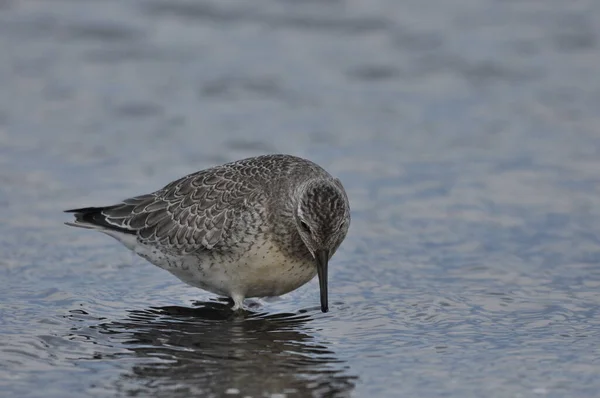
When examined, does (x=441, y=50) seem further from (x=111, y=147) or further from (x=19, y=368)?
(x=19, y=368)

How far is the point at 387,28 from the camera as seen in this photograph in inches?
719

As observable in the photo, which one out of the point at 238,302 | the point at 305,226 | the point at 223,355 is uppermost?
the point at 305,226

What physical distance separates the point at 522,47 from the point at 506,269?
7.12 meters

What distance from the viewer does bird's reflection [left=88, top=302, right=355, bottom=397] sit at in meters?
8.54

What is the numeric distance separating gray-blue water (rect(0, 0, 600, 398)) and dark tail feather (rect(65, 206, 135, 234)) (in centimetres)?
48

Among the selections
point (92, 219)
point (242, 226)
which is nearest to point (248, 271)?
point (242, 226)

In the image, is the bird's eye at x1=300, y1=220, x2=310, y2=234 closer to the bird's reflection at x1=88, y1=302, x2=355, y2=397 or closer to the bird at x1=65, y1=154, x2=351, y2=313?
the bird at x1=65, y1=154, x2=351, y2=313

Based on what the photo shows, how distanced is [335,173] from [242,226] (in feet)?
12.6

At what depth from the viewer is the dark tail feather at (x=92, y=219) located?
1112cm

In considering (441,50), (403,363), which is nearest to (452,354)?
(403,363)

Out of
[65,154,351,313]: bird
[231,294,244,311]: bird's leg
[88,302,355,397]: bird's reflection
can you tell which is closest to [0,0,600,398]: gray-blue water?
[88,302,355,397]: bird's reflection

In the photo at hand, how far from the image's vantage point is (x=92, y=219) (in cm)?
1121

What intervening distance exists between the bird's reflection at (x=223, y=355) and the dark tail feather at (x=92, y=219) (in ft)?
3.47

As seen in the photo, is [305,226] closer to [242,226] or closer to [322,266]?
[322,266]
